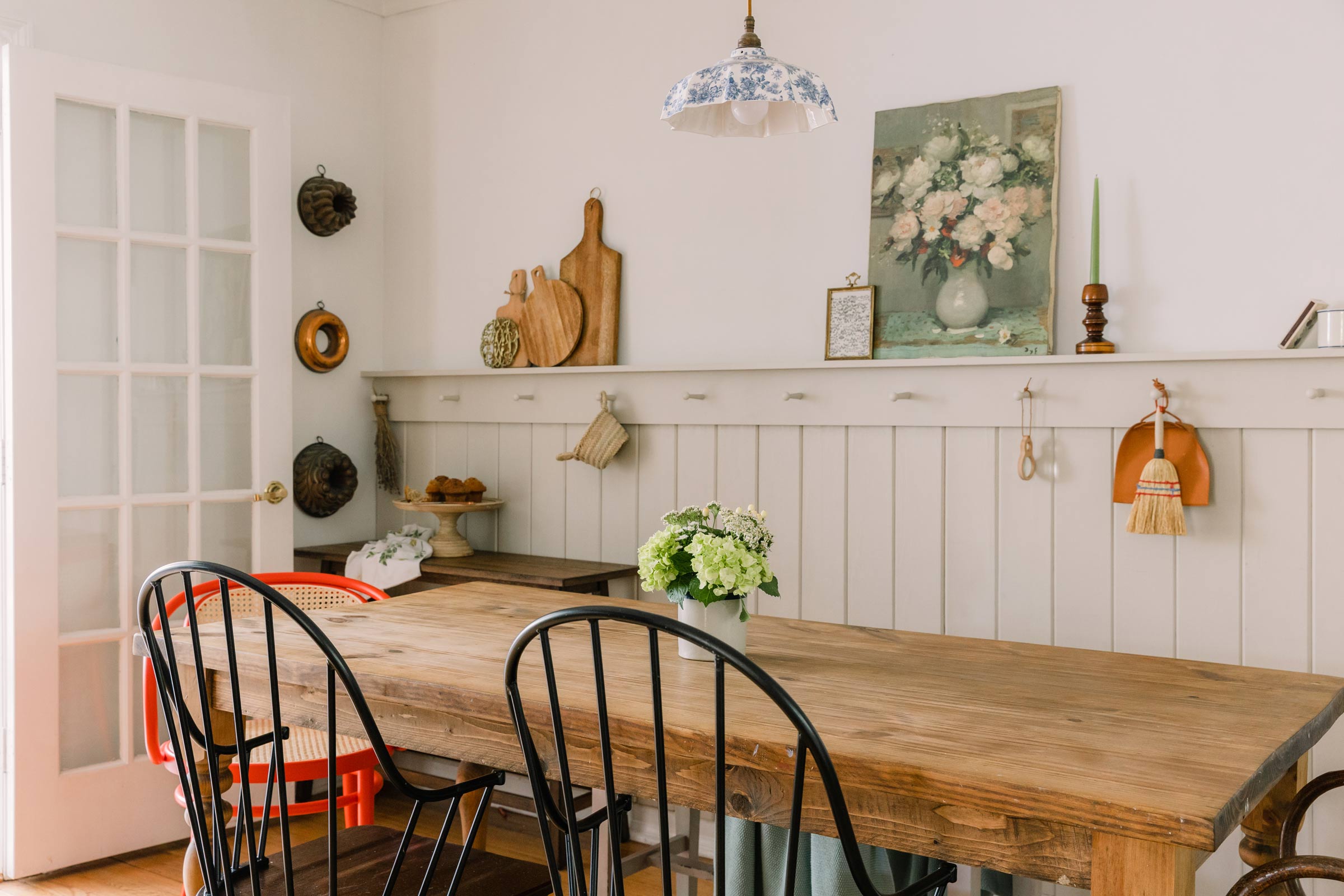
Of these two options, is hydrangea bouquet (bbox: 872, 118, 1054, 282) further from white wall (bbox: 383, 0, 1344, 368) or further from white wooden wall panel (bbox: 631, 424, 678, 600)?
white wooden wall panel (bbox: 631, 424, 678, 600)

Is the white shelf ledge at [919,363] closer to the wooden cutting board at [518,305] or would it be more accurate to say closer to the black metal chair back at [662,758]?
the wooden cutting board at [518,305]

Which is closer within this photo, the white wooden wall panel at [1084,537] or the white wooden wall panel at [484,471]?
the white wooden wall panel at [1084,537]

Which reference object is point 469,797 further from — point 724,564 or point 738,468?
point 738,468

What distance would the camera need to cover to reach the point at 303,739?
2590 millimetres

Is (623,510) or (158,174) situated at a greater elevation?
(158,174)

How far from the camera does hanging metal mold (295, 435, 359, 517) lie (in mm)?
3498

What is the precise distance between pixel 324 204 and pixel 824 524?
181cm

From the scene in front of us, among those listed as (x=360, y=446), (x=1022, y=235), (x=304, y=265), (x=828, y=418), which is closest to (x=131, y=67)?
(x=304, y=265)

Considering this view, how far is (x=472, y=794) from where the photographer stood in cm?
232

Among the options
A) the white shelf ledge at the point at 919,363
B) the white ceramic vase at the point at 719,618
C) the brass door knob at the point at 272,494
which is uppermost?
the white shelf ledge at the point at 919,363

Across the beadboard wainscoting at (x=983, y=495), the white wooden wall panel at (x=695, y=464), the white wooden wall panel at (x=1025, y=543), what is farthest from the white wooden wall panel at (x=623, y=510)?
the white wooden wall panel at (x=1025, y=543)

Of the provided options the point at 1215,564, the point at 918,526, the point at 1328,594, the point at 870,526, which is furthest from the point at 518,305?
the point at 1328,594

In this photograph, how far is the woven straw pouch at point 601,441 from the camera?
3154 mm

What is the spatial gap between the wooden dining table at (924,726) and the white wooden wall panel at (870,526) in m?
0.72
